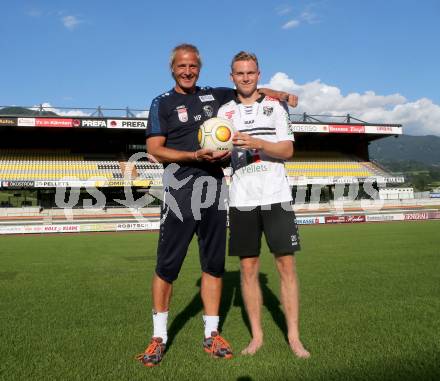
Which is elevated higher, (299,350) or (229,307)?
(299,350)

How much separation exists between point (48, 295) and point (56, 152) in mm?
32111

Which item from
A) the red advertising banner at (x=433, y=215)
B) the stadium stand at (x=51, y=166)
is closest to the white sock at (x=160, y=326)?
the red advertising banner at (x=433, y=215)

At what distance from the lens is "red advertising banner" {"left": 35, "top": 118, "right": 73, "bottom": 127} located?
3253 cm

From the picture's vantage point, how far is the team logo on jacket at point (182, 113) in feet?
12.5

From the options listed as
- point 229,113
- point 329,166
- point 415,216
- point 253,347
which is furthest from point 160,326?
point 329,166

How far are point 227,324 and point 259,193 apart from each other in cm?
155

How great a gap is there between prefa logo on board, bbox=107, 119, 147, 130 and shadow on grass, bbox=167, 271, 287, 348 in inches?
1087

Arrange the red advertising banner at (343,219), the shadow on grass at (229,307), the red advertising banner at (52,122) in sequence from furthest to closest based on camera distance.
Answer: the red advertising banner at (52,122), the red advertising banner at (343,219), the shadow on grass at (229,307)

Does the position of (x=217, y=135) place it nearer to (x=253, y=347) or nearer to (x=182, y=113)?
(x=182, y=113)

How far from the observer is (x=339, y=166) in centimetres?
4050

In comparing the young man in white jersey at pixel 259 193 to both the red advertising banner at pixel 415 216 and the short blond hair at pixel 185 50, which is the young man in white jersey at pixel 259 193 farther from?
the red advertising banner at pixel 415 216

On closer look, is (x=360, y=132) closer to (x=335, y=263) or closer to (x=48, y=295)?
(x=335, y=263)

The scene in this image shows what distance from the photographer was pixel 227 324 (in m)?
4.59

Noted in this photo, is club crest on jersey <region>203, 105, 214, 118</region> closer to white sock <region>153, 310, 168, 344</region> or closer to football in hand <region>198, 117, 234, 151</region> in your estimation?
football in hand <region>198, 117, 234, 151</region>
